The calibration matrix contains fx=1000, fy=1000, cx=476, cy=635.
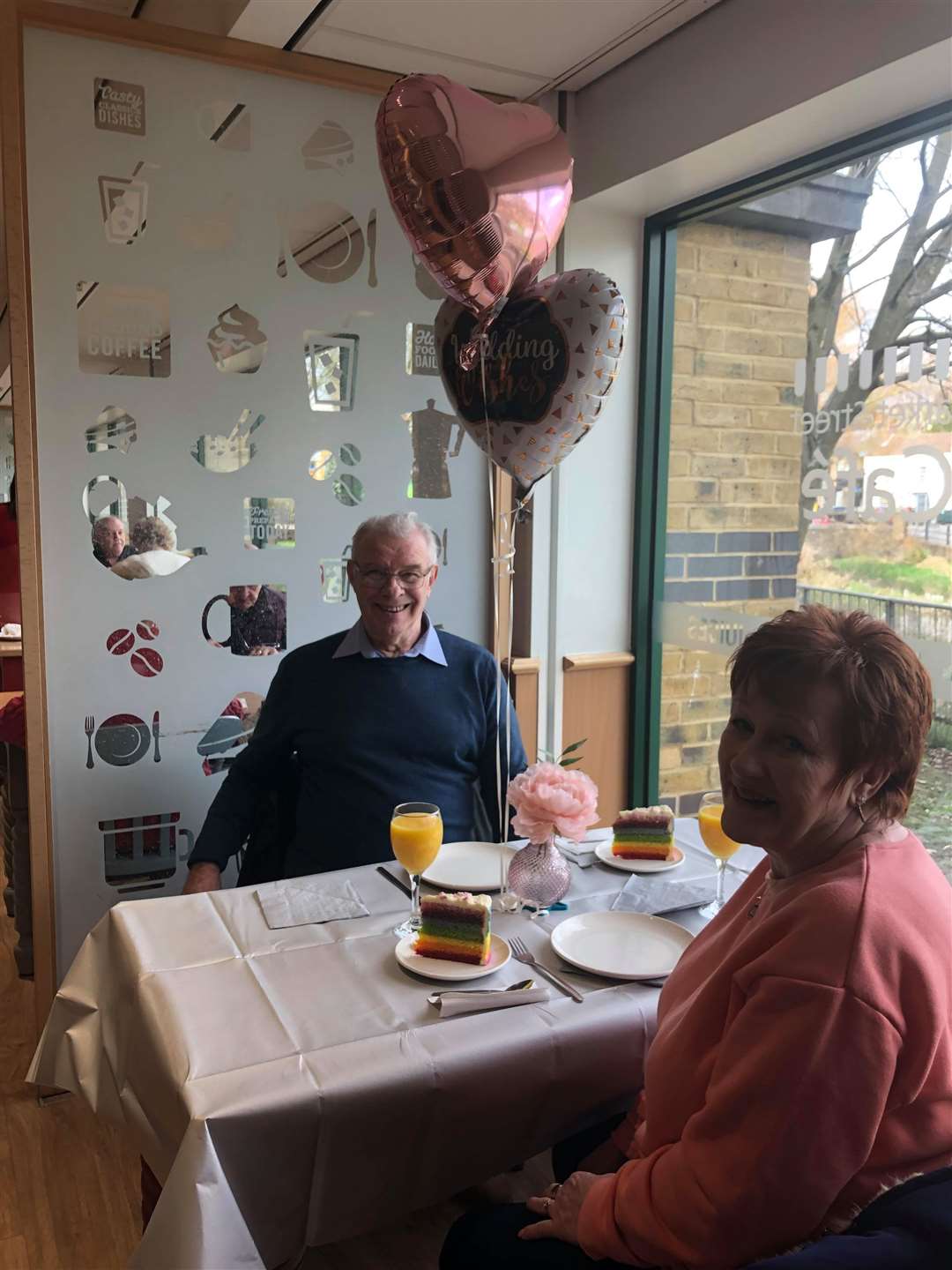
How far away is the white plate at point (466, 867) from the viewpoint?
167 cm

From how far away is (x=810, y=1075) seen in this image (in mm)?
939

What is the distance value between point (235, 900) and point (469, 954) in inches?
16.7

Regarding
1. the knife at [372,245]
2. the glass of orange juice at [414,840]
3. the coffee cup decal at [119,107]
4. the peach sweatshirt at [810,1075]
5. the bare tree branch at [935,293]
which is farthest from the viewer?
the knife at [372,245]

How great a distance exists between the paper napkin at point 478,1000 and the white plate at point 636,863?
475 millimetres

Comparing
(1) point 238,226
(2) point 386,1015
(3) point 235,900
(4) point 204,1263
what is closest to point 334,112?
(1) point 238,226

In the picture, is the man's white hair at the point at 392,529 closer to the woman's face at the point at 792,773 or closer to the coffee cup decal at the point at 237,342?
the coffee cup decal at the point at 237,342

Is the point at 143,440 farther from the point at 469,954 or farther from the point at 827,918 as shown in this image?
the point at 827,918

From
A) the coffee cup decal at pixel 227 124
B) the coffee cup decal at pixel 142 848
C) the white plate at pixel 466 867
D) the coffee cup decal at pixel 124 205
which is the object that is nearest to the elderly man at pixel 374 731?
the white plate at pixel 466 867

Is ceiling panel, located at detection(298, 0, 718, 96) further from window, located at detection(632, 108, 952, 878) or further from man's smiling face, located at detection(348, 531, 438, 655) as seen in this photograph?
man's smiling face, located at detection(348, 531, 438, 655)

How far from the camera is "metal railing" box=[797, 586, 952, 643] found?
6.86 ft

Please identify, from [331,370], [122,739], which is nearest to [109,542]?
[122,739]

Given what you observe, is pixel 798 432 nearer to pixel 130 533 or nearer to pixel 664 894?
pixel 664 894

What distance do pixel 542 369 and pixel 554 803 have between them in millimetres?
747

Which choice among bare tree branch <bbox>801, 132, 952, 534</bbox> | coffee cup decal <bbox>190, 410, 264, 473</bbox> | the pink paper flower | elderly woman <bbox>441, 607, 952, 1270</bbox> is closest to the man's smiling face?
coffee cup decal <bbox>190, 410, 264, 473</bbox>
